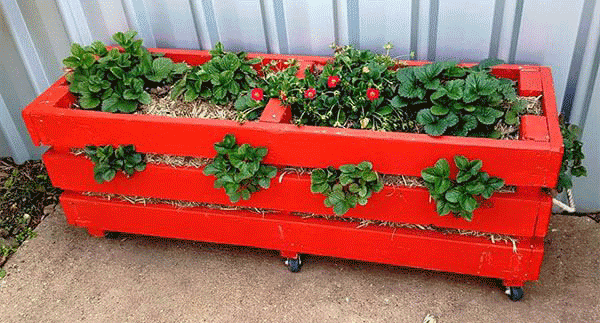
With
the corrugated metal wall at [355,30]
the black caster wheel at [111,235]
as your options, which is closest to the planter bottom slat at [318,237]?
the black caster wheel at [111,235]

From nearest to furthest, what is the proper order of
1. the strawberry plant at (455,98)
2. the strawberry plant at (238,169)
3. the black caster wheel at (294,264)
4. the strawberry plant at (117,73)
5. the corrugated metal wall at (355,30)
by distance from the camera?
1. the strawberry plant at (455,98)
2. the strawberry plant at (238,169)
3. the corrugated metal wall at (355,30)
4. the strawberry plant at (117,73)
5. the black caster wheel at (294,264)

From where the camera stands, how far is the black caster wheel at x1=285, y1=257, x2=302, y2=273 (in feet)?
9.86

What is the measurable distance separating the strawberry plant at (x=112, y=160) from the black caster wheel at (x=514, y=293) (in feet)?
5.49

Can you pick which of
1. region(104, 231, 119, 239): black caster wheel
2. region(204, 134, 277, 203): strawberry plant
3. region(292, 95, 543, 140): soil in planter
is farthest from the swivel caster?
region(104, 231, 119, 239): black caster wheel

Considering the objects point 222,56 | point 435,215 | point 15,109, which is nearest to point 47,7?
point 15,109

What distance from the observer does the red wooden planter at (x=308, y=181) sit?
2438 mm

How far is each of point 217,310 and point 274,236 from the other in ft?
1.35

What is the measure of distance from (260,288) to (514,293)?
3.65ft

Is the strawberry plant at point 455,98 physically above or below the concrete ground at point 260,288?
above

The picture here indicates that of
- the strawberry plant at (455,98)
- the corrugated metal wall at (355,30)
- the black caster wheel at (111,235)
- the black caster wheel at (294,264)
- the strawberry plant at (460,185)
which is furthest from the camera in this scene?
the black caster wheel at (111,235)

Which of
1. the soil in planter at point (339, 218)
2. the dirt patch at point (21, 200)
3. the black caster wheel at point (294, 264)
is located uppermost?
the soil in planter at point (339, 218)

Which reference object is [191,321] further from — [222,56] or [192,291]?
[222,56]

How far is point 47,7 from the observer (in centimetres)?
323

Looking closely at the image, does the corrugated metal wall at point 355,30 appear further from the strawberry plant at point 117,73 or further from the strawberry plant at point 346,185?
the strawberry plant at point 346,185
